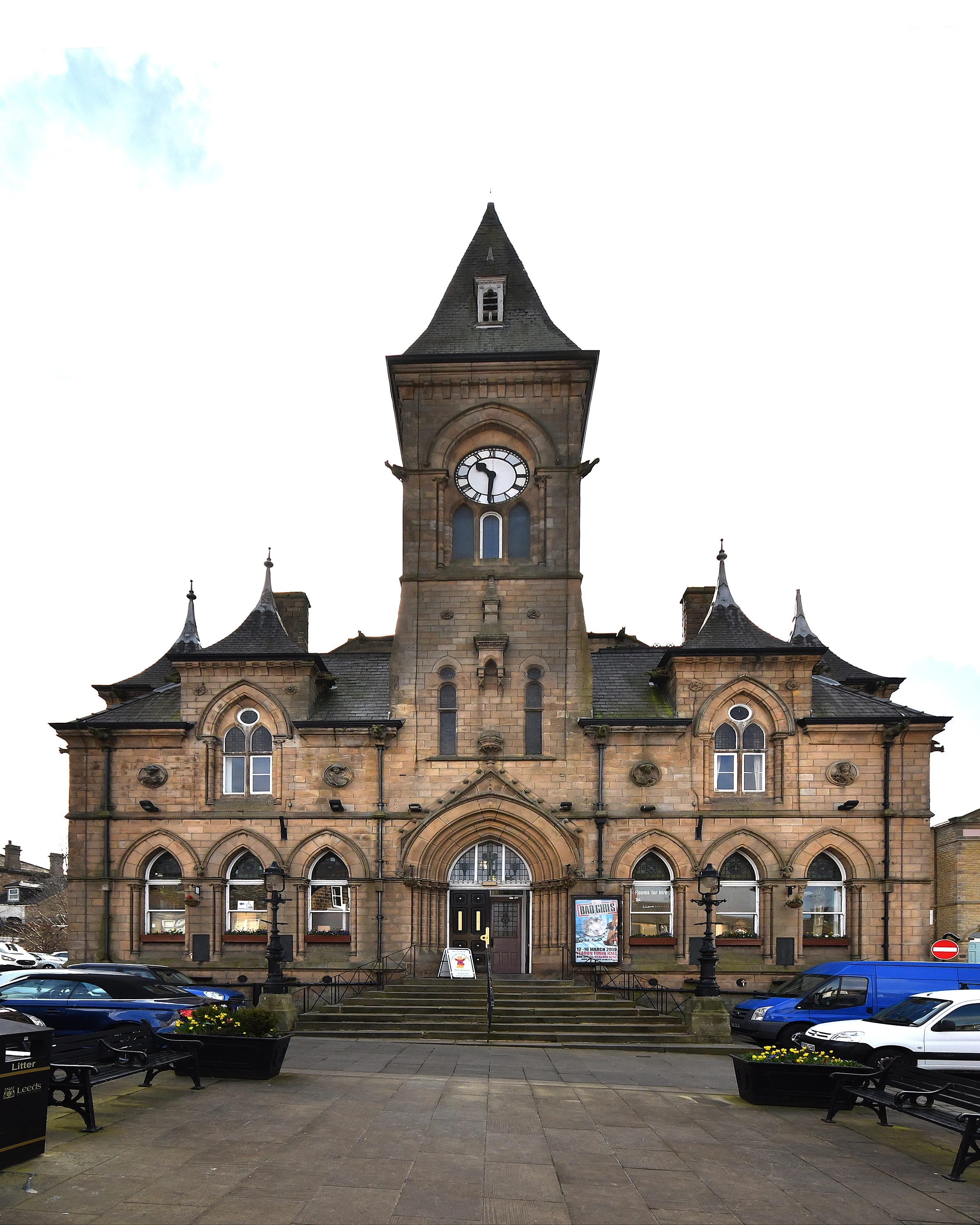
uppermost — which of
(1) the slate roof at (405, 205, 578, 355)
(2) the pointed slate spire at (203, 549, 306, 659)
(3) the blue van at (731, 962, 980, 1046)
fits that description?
(1) the slate roof at (405, 205, 578, 355)

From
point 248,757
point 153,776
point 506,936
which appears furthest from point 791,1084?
point 153,776

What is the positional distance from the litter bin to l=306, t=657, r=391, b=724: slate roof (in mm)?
18234

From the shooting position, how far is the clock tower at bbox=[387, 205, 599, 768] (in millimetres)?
27797

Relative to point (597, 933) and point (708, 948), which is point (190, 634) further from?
point (708, 948)

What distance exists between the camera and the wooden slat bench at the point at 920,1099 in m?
10.3

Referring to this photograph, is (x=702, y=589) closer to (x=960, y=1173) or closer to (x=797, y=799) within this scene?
(x=797, y=799)

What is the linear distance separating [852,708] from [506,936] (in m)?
11.1

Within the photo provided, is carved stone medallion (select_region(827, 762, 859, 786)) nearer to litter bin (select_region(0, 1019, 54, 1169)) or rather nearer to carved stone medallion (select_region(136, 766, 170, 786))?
carved stone medallion (select_region(136, 766, 170, 786))

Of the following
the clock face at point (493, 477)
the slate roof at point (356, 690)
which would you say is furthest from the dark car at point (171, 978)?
the clock face at point (493, 477)

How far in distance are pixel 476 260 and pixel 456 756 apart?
15.9 metres

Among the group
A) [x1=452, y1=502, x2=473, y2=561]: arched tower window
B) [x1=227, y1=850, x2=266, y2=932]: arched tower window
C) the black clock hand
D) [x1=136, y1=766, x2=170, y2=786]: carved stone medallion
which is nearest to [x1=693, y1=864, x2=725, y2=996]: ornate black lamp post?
[x1=452, y1=502, x2=473, y2=561]: arched tower window

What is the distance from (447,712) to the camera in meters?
28.0

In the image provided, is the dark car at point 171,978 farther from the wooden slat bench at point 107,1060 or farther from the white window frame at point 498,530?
the white window frame at point 498,530

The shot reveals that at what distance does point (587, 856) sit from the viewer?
2664 cm
